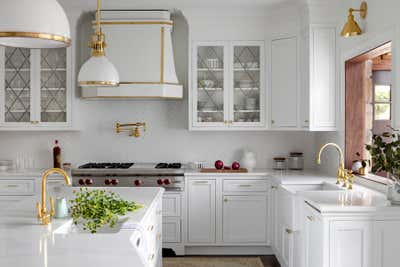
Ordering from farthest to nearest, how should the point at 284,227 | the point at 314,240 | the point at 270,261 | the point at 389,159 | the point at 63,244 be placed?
the point at 270,261
the point at 284,227
the point at 314,240
the point at 389,159
the point at 63,244

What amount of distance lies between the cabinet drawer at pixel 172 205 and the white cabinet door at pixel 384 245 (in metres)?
2.63

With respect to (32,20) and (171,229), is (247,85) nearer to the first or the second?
(171,229)

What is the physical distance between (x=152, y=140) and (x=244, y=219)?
1452 mm

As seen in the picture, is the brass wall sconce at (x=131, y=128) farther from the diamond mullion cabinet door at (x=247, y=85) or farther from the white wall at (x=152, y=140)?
the diamond mullion cabinet door at (x=247, y=85)

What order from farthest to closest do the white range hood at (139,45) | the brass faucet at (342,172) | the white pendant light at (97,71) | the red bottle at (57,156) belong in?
the red bottle at (57,156)
the white range hood at (139,45)
the brass faucet at (342,172)
the white pendant light at (97,71)

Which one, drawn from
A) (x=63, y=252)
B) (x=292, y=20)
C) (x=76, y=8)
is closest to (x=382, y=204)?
(x=63, y=252)

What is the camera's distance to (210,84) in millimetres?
5340

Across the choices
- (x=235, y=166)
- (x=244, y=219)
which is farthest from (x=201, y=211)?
(x=235, y=166)

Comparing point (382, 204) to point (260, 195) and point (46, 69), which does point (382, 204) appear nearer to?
point (260, 195)

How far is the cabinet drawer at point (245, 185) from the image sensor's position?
5105mm

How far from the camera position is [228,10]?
207 inches

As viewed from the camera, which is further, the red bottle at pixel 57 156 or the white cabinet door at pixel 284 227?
the red bottle at pixel 57 156

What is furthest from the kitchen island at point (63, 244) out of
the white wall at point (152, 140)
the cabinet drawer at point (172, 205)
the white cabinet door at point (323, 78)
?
the white wall at point (152, 140)

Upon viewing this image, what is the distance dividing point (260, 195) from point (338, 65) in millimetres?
1571
